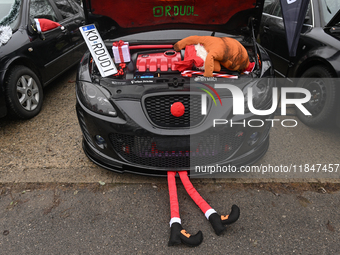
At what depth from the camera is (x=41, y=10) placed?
4055 mm

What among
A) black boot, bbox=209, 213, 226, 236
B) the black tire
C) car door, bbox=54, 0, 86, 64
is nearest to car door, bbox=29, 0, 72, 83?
car door, bbox=54, 0, 86, 64

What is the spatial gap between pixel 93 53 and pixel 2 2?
2110mm

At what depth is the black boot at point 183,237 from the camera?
193 centimetres

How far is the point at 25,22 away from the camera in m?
3.64

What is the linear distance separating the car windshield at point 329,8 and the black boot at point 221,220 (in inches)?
110

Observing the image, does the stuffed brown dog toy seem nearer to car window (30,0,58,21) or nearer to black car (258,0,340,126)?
black car (258,0,340,126)

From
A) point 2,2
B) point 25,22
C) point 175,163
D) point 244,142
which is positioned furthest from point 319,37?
point 2,2

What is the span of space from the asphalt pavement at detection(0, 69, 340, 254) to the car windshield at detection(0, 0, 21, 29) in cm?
159

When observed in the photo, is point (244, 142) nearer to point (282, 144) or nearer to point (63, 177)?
point (282, 144)

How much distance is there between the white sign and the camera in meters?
2.64

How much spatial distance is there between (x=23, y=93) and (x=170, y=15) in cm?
213

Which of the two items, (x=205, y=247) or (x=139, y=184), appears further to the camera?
(x=139, y=184)

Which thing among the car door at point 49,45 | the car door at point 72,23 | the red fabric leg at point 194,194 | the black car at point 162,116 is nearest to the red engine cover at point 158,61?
the black car at point 162,116

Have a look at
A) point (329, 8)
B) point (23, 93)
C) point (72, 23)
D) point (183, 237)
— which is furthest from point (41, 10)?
point (329, 8)
